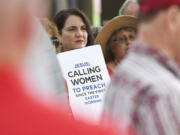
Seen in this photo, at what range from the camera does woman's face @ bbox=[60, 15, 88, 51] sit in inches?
211

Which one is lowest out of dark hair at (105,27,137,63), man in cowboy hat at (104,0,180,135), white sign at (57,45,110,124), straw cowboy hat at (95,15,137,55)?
man in cowboy hat at (104,0,180,135)

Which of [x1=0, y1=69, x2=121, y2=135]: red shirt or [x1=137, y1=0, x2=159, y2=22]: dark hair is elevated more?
[x1=137, y1=0, x2=159, y2=22]: dark hair

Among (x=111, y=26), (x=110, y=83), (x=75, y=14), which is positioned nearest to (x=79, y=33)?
(x=75, y=14)

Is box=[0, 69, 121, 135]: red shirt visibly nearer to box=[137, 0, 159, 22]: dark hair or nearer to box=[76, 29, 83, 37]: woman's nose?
box=[137, 0, 159, 22]: dark hair

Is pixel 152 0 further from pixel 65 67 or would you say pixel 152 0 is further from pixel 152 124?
pixel 65 67

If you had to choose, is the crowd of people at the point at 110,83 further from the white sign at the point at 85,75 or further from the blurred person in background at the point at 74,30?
the blurred person in background at the point at 74,30

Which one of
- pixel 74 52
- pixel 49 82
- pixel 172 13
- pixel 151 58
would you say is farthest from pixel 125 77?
pixel 74 52

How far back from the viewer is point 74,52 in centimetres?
412

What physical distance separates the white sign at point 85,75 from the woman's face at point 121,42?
886 mm

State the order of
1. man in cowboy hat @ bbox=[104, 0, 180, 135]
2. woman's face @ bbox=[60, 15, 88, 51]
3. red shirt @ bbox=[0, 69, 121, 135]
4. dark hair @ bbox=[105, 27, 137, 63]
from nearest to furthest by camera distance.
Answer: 1. red shirt @ bbox=[0, 69, 121, 135]
2. man in cowboy hat @ bbox=[104, 0, 180, 135]
3. dark hair @ bbox=[105, 27, 137, 63]
4. woman's face @ bbox=[60, 15, 88, 51]

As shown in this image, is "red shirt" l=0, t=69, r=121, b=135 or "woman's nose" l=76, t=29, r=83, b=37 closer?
Result: "red shirt" l=0, t=69, r=121, b=135

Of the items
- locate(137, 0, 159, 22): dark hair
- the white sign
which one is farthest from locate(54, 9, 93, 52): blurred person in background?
locate(137, 0, 159, 22): dark hair

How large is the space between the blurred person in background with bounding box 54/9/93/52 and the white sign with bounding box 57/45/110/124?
3.62 feet

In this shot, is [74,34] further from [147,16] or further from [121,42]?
[147,16]
